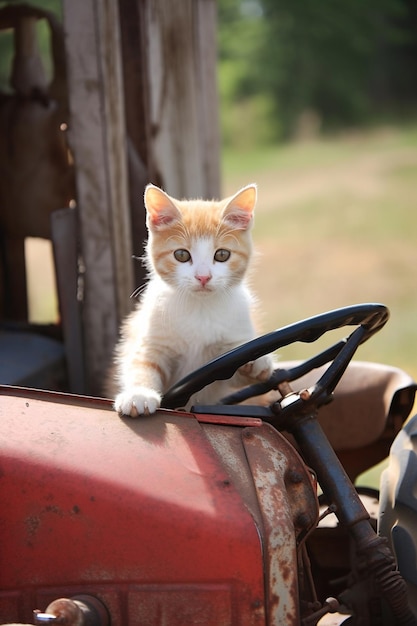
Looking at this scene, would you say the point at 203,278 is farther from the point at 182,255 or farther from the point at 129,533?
the point at 129,533

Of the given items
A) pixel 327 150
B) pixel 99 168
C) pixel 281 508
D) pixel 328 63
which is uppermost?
pixel 328 63

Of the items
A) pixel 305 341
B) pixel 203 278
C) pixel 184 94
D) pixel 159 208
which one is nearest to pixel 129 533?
pixel 305 341

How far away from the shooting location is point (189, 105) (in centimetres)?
378

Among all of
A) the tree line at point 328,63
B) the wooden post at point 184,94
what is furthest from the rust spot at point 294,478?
the tree line at point 328,63

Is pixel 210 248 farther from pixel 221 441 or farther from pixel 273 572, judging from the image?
pixel 273 572

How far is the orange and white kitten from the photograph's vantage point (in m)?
2.22

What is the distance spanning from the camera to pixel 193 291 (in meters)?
2.23

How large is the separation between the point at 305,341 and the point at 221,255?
465 mm

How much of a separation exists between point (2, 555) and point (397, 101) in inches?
875

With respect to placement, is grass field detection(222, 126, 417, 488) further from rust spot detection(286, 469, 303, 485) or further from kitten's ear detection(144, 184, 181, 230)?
rust spot detection(286, 469, 303, 485)

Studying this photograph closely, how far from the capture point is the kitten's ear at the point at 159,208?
A: 87.0 inches

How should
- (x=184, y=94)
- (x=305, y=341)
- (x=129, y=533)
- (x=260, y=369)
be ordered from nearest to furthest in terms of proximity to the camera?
(x=129, y=533) → (x=305, y=341) → (x=260, y=369) → (x=184, y=94)

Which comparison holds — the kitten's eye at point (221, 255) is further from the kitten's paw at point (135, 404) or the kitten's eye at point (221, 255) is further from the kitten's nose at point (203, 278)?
the kitten's paw at point (135, 404)

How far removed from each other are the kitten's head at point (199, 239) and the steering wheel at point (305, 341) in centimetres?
38
